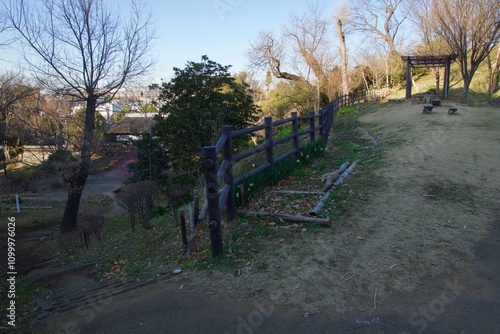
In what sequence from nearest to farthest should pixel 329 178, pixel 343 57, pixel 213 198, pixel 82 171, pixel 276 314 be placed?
pixel 276 314
pixel 213 198
pixel 329 178
pixel 82 171
pixel 343 57

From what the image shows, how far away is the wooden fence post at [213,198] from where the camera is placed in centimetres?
420

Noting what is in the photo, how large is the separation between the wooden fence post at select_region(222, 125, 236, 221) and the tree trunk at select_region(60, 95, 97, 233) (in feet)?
39.9

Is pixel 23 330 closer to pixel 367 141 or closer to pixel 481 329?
pixel 481 329

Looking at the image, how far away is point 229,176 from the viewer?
16.4 ft

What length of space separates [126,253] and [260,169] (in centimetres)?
313

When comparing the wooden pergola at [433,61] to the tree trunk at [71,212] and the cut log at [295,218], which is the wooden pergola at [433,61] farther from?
the tree trunk at [71,212]

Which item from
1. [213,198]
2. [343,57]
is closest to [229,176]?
[213,198]

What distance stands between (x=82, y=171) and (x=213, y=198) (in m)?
14.0

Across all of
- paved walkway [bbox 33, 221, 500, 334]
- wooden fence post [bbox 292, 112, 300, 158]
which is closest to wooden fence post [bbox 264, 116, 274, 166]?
wooden fence post [bbox 292, 112, 300, 158]

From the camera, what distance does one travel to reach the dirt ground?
3072 millimetres

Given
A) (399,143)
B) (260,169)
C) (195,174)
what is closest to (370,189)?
(260,169)

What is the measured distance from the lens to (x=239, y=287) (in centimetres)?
365

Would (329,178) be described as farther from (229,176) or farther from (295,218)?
(229,176)

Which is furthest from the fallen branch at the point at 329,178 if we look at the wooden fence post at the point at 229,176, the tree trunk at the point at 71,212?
the tree trunk at the point at 71,212
